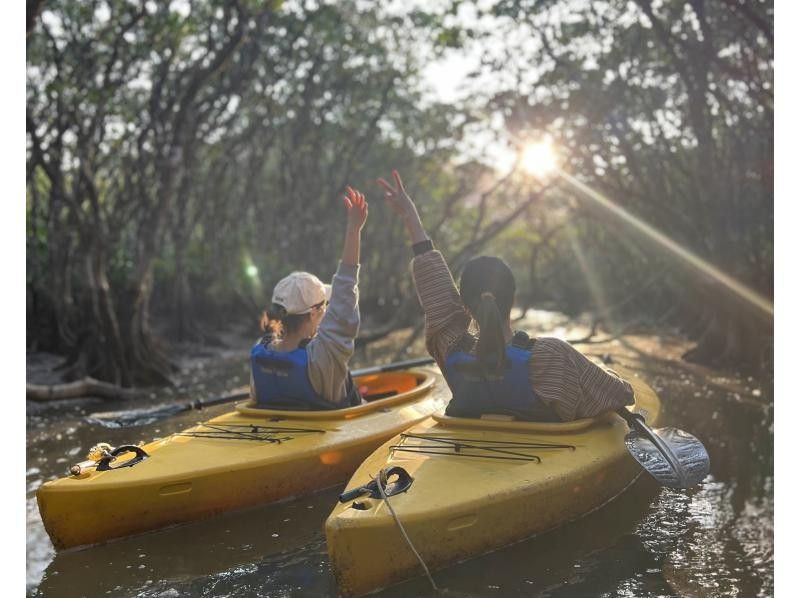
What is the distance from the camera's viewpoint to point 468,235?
1144 inches

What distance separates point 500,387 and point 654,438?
814 mm

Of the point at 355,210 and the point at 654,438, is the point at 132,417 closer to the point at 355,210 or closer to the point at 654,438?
the point at 355,210

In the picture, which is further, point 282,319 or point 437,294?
point 282,319

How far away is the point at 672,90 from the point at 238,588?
A: 1313 cm

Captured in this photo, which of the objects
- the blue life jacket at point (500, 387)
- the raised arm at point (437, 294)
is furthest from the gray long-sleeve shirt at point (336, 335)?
the blue life jacket at point (500, 387)

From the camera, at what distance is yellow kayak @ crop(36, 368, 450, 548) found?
13.2 ft

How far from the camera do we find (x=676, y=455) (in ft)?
13.2

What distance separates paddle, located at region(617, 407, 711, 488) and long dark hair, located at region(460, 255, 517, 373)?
803 mm

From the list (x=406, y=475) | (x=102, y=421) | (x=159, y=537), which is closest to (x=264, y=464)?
(x=159, y=537)

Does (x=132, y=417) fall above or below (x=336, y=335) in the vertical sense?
below

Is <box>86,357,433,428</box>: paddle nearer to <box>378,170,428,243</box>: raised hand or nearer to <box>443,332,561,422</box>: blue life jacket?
<box>443,332,561,422</box>: blue life jacket

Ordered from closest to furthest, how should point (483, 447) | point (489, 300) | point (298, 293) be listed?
point (489, 300)
point (483, 447)
point (298, 293)

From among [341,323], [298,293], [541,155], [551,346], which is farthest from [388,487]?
[541,155]

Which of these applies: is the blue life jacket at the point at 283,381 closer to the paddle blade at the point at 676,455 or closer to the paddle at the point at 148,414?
the paddle at the point at 148,414
